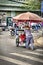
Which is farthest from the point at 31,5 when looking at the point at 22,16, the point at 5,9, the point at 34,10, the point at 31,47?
the point at 31,47

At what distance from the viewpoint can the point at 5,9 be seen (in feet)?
94.0

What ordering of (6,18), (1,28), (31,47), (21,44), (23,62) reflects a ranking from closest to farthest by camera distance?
(23,62) < (31,47) < (21,44) < (6,18) < (1,28)

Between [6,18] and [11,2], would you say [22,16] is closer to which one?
[6,18]

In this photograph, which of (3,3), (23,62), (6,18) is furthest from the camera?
(3,3)

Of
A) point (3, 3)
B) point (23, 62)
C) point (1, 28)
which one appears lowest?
point (1, 28)

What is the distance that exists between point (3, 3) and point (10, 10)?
104cm

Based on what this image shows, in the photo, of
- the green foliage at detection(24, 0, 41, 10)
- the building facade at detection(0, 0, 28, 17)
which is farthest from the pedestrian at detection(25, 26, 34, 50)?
the building facade at detection(0, 0, 28, 17)

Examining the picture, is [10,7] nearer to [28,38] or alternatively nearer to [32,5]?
[32,5]

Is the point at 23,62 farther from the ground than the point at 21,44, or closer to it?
farther from the ground

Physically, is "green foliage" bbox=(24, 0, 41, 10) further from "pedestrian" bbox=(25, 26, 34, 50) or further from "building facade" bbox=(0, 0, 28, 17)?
"pedestrian" bbox=(25, 26, 34, 50)

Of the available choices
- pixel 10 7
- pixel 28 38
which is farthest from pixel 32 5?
pixel 28 38

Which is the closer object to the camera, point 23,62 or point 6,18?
point 23,62

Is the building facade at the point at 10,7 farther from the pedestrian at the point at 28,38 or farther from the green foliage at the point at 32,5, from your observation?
the pedestrian at the point at 28,38

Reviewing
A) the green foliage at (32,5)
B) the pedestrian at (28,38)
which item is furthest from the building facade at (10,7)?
the pedestrian at (28,38)
